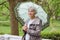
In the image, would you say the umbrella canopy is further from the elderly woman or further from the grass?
the grass

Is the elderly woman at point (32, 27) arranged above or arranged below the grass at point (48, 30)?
above

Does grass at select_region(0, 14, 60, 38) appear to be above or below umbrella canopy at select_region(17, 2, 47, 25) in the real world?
below

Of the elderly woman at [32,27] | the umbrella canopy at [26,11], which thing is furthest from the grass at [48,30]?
the elderly woman at [32,27]

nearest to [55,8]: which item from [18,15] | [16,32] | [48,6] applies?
[48,6]

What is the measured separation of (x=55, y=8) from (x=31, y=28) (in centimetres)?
681

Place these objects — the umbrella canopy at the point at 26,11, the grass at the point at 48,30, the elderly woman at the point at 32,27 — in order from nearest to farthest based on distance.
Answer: the elderly woman at the point at 32,27 → the umbrella canopy at the point at 26,11 → the grass at the point at 48,30

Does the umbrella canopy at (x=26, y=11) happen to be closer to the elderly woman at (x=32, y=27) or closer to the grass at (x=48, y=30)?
the elderly woman at (x=32, y=27)

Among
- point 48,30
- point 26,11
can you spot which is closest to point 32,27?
point 26,11

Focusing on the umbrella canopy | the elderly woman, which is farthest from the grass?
the elderly woman

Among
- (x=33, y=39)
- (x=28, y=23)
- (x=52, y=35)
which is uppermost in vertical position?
(x=28, y=23)

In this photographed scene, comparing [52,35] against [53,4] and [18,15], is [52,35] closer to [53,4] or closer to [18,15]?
[53,4]

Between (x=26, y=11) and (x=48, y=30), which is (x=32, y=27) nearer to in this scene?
(x=26, y=11)

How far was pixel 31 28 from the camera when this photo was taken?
390 centimetres

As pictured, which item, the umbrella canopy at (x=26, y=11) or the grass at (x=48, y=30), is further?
the grass at (x=48, y=30)
